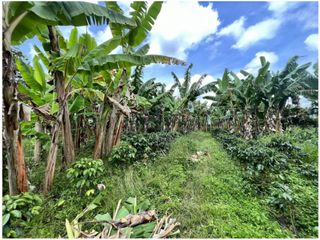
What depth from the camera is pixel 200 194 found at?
124 inches

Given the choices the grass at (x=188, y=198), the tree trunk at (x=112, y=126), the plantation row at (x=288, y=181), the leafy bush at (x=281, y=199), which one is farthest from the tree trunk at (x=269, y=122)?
the tree trunk at (x=112, y=126)

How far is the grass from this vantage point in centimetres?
243

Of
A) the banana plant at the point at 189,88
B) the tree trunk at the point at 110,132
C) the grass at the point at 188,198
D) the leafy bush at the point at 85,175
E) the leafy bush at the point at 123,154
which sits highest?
the banana plant at the point at 189,88

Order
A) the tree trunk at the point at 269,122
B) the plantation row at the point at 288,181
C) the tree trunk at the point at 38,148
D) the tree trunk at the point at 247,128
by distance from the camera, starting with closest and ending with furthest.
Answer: the plantation row at the point at 288,181, the tree trunk at the point at 38,148, the tree trunk at the point at 247,128, the tree trunk at the point at 269,122

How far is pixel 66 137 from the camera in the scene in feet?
11.8

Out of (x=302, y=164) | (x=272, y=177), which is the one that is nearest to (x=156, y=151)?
(x=272, y=177)

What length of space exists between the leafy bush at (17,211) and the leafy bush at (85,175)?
1.91 feet

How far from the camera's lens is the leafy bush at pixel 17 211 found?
7.33ft

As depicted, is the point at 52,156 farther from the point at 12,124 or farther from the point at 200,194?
the point at 200,194

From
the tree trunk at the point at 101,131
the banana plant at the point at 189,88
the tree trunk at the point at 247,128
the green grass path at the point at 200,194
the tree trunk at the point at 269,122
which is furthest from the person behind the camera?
the banana plant at the point at 189,88

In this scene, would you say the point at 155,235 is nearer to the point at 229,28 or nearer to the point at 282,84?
the point at 229,28

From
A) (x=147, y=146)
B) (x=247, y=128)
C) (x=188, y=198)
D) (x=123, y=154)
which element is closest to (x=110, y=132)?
(x=123, y=154)

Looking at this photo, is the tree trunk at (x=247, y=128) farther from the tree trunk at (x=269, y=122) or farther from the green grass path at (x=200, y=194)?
the green grass path at (x=200, y=194)

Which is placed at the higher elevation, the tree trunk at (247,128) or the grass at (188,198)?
the tree trunk at (247,128)
